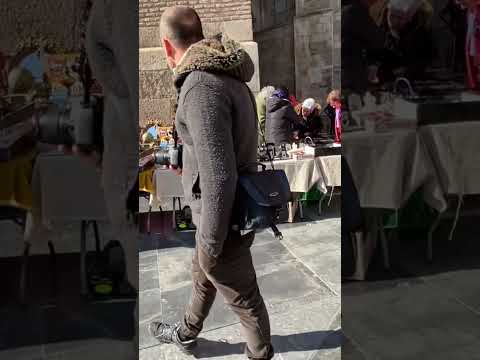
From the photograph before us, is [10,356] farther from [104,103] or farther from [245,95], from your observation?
[245,95]

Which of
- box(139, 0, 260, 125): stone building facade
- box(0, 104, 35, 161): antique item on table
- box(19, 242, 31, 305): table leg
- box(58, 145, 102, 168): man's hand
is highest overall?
box(139, 0, 260, 125): stone building facade

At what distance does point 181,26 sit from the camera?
91.8 inches

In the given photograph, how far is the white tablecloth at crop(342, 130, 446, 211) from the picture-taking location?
1762 mm

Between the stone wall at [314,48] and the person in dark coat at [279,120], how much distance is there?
6607mm

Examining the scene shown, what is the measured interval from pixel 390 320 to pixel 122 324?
984 millimetres

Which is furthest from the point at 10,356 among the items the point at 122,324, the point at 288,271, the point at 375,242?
the point at 288,271

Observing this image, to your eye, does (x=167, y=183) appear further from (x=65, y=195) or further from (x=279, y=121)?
(x=65, y=195)

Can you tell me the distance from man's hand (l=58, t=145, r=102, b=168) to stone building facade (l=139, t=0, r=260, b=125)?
8541 mm

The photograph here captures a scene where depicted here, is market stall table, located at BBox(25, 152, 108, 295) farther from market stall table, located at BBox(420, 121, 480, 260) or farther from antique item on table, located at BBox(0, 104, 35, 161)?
market stall table, located at BBox(420, 121, 480, 260)

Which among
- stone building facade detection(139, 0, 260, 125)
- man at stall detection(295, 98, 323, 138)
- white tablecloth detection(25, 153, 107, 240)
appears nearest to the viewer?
white tablecloth detection(25, 153, 107, 240)

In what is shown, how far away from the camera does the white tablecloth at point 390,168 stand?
5.78 feet

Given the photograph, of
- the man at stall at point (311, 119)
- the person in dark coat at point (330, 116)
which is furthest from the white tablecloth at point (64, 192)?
the person in dark coat at point (330, 116)

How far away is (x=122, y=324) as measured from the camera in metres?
1.77

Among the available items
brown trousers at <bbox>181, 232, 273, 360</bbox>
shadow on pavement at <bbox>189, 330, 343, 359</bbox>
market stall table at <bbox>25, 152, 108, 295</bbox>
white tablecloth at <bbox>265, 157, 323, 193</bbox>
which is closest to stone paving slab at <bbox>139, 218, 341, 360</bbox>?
shadow on pavement at <bbox>189, 330, 343, 359</bbox>
